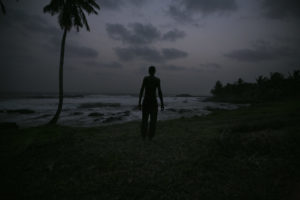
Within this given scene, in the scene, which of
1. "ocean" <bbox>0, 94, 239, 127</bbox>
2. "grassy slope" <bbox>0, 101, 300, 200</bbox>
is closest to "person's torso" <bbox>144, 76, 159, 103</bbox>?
"grassy slope" <bbox>0, 101, 300, 200</bbox>

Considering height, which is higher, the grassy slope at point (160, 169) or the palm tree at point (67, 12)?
the palm tree at point (67, 12)

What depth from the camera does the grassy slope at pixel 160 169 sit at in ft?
6.79

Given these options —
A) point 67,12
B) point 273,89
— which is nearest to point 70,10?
point 67,12

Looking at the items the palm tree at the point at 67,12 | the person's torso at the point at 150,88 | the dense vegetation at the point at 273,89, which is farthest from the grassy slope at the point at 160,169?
the dense vegetation at the point at 273,89

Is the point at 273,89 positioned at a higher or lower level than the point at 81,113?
higher

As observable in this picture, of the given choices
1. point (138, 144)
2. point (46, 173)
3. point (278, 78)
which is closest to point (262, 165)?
Answer: point (138, 144)

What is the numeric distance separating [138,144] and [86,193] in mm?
2258

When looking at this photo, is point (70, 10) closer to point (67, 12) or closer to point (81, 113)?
point (67, 12)

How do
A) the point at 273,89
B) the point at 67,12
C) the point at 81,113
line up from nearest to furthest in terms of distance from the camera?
the point at 67,12
the point at 81,113
the point at 273,89

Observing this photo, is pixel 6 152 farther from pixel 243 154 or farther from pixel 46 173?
pixel 243 154

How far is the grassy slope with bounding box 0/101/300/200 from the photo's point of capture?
207cm

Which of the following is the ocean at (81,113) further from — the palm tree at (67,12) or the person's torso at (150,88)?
the person's torso at (150,88)

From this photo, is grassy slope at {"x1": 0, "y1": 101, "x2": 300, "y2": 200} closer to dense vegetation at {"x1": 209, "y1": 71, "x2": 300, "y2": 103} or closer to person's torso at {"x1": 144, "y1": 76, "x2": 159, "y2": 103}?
person's torso at {"x1": 144, "y1": 76, "x2": 159, "y2": 103}

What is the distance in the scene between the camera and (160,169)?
106 inches
